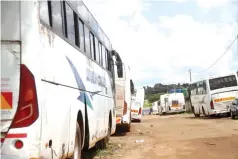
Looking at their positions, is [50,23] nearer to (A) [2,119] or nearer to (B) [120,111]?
(A) [2,119]

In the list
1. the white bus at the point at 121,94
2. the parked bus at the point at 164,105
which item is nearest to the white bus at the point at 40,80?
the white bus at the point at 121,94

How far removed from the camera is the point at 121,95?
20.0 meters

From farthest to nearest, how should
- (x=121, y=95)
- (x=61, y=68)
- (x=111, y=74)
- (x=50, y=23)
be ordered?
(x=121, y=95), (x=111, y=74), (x=61, y=68), (x=50, y=23)

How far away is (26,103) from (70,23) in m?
3.11

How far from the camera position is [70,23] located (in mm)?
8484

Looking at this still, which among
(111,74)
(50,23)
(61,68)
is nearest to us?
(50,23)

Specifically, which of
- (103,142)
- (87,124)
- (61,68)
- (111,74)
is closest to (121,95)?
(111,74)

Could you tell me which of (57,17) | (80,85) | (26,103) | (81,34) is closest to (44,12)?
(57,17)

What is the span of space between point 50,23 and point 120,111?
13.7m

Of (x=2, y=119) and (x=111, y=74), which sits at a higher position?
(x=111, y=74)

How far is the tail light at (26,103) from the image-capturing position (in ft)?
18.7

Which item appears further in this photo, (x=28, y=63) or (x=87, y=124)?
(x=87, y=124)

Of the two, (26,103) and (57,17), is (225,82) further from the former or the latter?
(26,103)

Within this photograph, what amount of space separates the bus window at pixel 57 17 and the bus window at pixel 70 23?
58 cm
